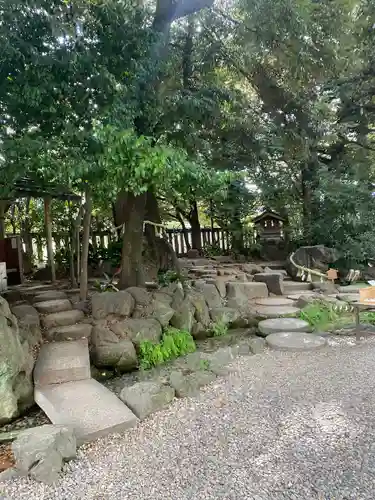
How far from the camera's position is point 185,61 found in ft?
24.2

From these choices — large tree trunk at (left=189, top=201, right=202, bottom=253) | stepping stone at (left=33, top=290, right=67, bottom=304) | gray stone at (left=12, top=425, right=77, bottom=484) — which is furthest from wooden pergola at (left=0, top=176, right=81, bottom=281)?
large tree trunk at (left=189, top=201, right=202, bottom=253)

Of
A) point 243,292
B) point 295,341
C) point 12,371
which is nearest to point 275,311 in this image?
point 243,292

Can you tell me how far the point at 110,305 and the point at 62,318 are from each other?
59 cm

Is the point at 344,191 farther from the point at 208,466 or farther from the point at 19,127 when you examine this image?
the point at 208,466

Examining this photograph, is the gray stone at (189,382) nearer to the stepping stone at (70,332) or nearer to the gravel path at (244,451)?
the gravel path at (244,451)

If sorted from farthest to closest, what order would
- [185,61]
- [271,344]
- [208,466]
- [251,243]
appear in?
1. [251,243]
2. [185,61]
3. [271,344]
4. [208,466]

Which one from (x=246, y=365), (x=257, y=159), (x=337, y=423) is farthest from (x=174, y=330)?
(x=257, y=159)

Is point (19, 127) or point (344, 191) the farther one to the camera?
point (344, 191)

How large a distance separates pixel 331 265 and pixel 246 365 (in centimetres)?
486

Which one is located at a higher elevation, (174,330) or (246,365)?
(174,330)

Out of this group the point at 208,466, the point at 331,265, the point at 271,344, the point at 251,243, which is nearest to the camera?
the point at 208,466

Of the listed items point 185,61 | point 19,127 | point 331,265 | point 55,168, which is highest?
point 185,61

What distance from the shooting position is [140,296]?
16.5 feet

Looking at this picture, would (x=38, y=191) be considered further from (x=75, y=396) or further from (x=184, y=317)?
(x=75, y=396)
